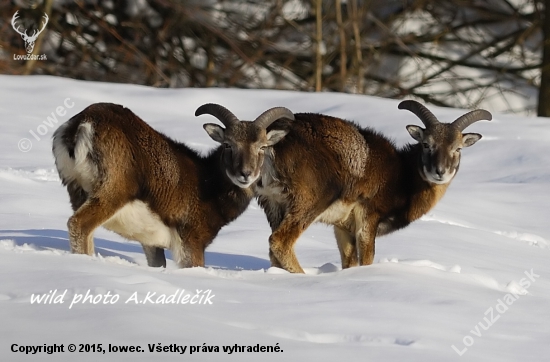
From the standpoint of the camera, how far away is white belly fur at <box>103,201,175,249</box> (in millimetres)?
8812

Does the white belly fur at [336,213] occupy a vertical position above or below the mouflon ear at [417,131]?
below

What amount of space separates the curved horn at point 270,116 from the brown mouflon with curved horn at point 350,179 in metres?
0.09

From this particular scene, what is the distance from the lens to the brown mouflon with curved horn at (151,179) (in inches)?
334

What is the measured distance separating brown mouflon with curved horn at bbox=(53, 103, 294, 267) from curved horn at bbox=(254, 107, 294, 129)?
69mm

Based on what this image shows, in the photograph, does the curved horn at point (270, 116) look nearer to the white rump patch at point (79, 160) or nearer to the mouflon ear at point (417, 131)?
the mouflon ear at point (417, 131)

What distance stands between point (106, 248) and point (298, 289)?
3.06m

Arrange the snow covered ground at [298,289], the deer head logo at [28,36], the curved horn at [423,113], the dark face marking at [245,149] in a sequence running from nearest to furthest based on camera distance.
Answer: the snow covered ground at [298,289], the dark face marking at [245,149], the curved horn at [423,113], the deer head logo at [28,36]

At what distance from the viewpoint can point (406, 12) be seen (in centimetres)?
2372

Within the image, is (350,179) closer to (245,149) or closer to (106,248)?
(245,149)

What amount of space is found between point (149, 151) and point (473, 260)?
3.35 meters

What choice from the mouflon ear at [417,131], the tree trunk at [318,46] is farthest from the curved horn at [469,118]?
the tree trunk at [318,46]

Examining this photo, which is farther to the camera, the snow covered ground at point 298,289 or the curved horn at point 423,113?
the curved horn at point 423,113

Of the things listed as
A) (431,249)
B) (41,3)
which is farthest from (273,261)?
(41,3)

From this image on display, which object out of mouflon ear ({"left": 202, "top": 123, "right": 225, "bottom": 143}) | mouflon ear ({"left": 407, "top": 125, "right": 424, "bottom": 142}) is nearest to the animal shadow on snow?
mouflon ear ({"left": 202, "top": 123, "right": 225, "bottom": 143})
